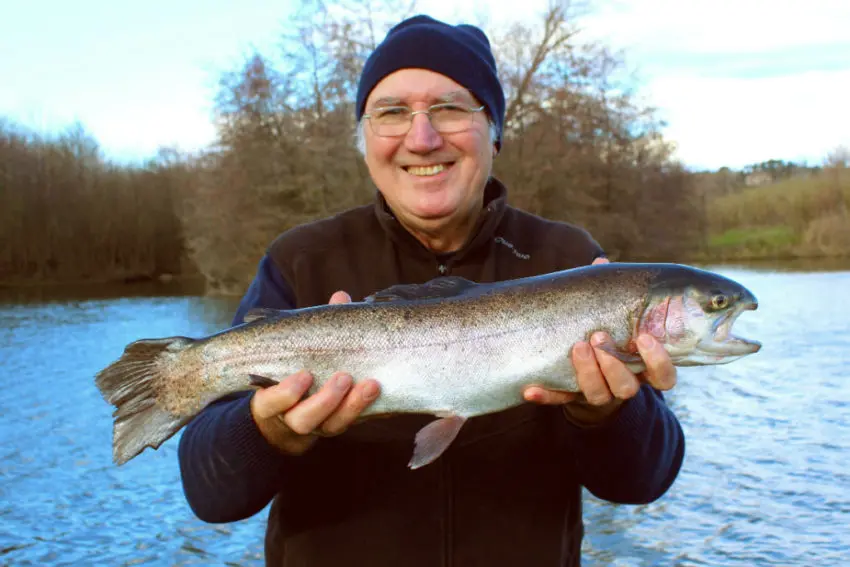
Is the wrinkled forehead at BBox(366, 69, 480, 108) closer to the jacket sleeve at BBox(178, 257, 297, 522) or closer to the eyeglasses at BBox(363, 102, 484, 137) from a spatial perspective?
the eyeglasses at BBox(363, 102, 484, 137)

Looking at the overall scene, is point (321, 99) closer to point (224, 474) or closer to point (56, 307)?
point (56, 307)

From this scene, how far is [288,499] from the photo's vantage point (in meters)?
2.81

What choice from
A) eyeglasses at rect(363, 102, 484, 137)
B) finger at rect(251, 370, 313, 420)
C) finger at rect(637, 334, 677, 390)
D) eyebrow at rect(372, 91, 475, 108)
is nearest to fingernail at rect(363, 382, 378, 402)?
finger at rect(251, 370, 313, 420)

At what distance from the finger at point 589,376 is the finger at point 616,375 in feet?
0.06

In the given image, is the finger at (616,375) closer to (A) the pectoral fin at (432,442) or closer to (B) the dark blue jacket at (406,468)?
(B) the dark blue jacket at (406,468)

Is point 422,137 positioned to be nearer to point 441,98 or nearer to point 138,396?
point 441,98

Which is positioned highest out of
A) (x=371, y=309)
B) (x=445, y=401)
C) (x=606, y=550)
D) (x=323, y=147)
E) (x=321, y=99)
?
(x=321, y=99)

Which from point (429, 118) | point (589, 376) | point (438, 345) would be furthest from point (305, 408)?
point (429, 118)

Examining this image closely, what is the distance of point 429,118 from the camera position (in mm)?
2965

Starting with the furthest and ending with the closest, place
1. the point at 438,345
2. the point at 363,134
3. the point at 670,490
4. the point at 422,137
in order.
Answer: the point at 670,490 < the point at 363,134 < the point at 422,137 < the point at 438,345

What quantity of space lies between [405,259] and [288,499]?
3.11 feet

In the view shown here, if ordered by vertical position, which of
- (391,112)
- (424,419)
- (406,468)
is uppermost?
(391,112)

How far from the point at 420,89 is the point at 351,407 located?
1205mm

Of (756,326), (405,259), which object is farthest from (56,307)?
(405,259)
